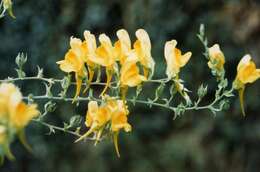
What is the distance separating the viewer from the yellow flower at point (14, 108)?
947mm

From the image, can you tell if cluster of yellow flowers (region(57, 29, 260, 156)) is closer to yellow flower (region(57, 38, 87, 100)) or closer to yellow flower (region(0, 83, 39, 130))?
yellow flower (region(57, 38, 87, 100))

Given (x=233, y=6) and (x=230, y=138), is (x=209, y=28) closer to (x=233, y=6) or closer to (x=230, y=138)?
(x=233, y=6)

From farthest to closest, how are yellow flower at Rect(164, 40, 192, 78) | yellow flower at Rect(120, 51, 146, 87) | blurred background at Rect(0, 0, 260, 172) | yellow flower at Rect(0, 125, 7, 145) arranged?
blurred background at Rect(0, 0, 260, 172) < yellow flower at Rect(164, 40, 192, 78) < yellow flower at Rect(120, 51, 146, 87) < yellow flower at Rect(0, 125, 7, 145)

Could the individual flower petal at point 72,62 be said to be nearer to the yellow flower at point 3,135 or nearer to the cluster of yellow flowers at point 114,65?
the cluster of yellow flowers at point 114,65

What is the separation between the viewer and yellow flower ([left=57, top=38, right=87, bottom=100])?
4.27ft

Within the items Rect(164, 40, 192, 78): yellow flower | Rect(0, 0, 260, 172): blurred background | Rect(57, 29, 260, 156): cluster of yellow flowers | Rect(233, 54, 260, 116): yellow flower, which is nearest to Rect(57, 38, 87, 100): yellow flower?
Rect(57, 29, 260, 156): cluster of yellow flowers

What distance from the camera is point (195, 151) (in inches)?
141

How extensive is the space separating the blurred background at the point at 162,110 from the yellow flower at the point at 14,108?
2400 mm

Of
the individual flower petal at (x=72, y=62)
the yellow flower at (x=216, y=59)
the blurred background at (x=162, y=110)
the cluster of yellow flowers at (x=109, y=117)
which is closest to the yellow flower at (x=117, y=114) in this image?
the cluster of yellow flowers at (x=109, y=117)

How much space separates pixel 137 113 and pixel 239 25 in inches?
23.1

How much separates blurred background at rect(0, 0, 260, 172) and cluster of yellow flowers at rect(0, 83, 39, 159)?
7.87 feet

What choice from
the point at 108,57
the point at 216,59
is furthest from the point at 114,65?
the point at 216,59

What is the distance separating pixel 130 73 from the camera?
1237 millimetres

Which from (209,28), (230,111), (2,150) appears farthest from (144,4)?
(2,150)
